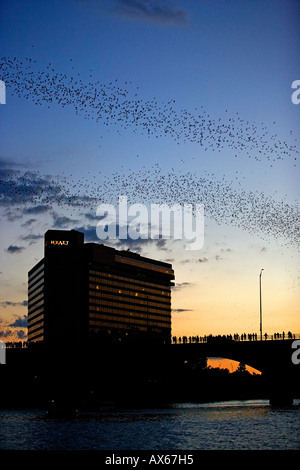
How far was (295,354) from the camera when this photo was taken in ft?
503

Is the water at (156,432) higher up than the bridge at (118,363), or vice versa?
the bridge at (118,363)

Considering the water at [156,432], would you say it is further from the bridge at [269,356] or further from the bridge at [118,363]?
the bridge at [118,363]

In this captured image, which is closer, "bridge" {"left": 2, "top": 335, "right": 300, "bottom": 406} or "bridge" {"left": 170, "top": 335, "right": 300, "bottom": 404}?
"bridge" {"left": 170, "top": 335, "right": 300, "bottom": 404}

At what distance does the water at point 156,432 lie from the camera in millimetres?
85562

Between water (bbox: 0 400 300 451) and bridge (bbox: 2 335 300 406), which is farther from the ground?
bridge (bbox: 2 335 300 406)

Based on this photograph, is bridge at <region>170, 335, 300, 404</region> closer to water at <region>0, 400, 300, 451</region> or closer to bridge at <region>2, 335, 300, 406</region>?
bridge at <region>2, 335, 300, 406</region>

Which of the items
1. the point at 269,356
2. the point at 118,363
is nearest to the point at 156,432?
the point at 269,356

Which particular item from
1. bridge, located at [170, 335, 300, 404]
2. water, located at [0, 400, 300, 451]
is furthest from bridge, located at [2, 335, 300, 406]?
water, located at [0, 400, 300, 451]

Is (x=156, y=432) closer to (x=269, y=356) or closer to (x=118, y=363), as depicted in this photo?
(x=269, y=356)

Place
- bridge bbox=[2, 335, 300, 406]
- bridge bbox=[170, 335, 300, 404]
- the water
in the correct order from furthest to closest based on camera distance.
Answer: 1. bridge bbox=[2, 335, 300, 406]
2. bridge bbox=[170, 335, 300, 404]
3. the water

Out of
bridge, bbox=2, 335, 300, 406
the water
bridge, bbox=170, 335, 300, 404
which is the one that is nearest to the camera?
the water

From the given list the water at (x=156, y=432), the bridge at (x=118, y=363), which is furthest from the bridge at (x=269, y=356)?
the water at (x=156, y=432)

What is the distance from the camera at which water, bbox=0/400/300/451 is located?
85.6m
